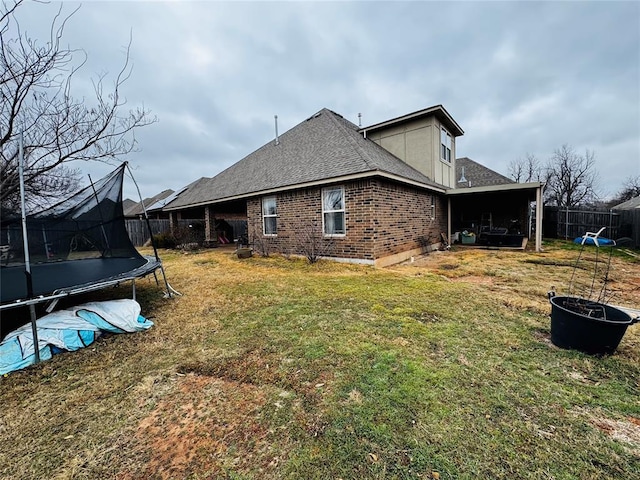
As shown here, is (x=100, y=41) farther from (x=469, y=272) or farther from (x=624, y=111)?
(x=624, y=111)

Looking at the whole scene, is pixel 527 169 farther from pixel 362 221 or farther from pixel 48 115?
pixel 48 115

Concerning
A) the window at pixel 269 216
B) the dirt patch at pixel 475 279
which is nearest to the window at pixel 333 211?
the window at pixel 269 216

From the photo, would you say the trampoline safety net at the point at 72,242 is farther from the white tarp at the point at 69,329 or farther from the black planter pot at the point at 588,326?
the black planter pot at the point at 588,326

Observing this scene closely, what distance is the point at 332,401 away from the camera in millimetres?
2020

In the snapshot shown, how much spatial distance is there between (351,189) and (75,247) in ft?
21.1

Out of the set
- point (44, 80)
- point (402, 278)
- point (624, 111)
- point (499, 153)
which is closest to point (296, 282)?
point (402, 278)

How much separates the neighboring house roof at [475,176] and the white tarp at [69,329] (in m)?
17.6

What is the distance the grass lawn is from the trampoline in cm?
134

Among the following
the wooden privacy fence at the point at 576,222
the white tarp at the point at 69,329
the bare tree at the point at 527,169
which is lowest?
the white tarp at the point at 69,329

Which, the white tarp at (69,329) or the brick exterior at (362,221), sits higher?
the brick exterior at (362,221)

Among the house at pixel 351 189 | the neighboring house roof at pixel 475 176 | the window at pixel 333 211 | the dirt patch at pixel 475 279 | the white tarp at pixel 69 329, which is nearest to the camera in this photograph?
the white tarp at pixel 69 329

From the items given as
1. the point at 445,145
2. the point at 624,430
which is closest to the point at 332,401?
the point at 624,430

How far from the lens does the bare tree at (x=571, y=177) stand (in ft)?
92.7

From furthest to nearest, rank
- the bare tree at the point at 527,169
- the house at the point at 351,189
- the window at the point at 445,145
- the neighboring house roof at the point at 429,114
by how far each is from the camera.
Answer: the bare tree at the point at 527,169, the window at the point at 445,145, the neighboring house roof at the point at 429,114, the house at the point at 351,189
